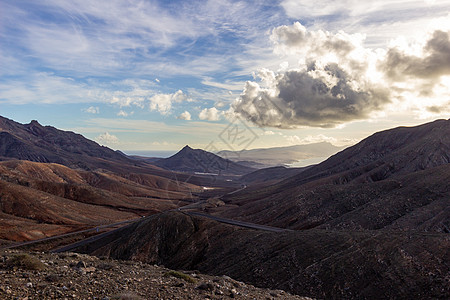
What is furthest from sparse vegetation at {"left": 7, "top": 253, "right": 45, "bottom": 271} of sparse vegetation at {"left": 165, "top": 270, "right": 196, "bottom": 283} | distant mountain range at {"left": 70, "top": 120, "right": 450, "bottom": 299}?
distant mountain range at {"left": 70, "top": 120, "right": 450, "bottom": 299}

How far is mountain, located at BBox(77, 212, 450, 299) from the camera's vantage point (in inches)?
1233

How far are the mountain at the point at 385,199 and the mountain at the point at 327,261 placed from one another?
68.5ft

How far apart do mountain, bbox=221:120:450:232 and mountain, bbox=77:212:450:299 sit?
2087 centimetres

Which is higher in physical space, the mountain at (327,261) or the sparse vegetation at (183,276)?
the sparse vegetation at (183,276)

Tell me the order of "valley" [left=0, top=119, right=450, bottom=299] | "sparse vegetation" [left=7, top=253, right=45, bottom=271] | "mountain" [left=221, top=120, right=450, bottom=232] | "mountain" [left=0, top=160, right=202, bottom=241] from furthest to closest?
1. "mountain" [left=0, top=160, right=202, bottom=241]
2. "mountain" [left=221, top=120, right=450, bottom=232]
3. "valley" [left=0, top=119, right=450, bottom=299]
4. "sparse vegetation" [left=7, top=253, right=45, bottom=271]

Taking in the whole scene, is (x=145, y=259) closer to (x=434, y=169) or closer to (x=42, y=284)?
(x=42, y=284)

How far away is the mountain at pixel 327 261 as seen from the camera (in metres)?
31.3

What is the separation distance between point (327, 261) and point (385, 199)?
1727 inches

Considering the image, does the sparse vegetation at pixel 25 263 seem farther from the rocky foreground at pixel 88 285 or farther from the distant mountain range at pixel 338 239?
the distant mountain range at pixel 338 239

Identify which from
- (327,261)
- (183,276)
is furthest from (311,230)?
(183,276)

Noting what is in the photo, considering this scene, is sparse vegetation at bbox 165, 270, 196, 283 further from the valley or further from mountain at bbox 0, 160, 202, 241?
mountain at bbox 0, 160, 202, 241

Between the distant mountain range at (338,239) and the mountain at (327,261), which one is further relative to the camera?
the distant mountain range at (338,239)

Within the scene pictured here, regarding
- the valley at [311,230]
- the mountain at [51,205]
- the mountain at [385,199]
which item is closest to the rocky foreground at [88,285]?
the valley at [311,230]

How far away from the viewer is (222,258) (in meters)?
46.9
